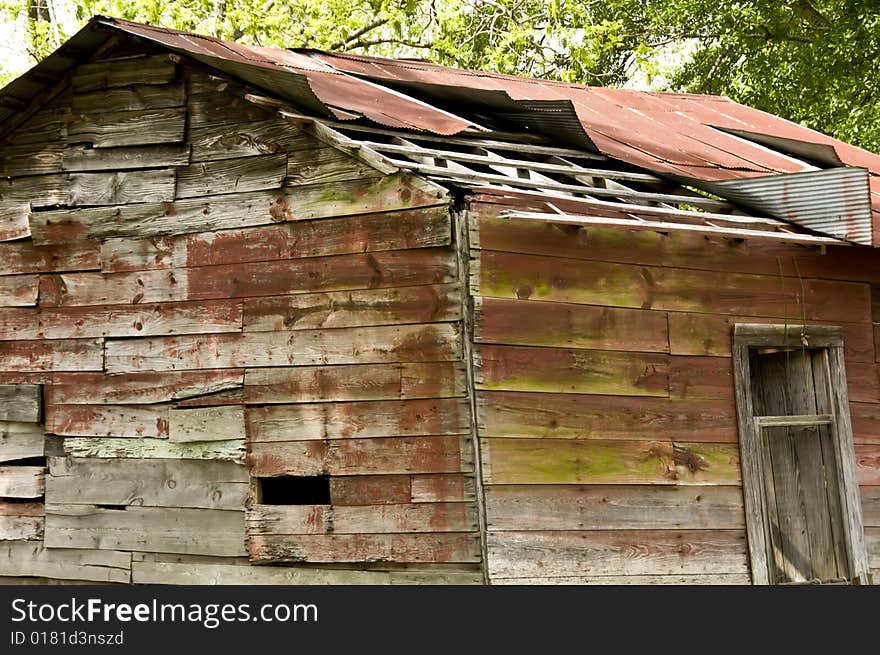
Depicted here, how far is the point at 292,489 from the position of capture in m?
8.09

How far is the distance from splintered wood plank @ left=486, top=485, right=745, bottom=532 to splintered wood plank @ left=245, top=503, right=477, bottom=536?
22 cm

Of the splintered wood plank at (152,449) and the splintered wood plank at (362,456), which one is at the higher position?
the splintered wood plank at (152,449)

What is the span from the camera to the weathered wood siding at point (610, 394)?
6.90m

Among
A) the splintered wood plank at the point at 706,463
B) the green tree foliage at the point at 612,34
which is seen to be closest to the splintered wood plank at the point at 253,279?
the splintered wood plank at the point at 706,463

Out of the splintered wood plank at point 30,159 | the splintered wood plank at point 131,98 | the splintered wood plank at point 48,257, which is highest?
the splintered wood plank at point 131,98

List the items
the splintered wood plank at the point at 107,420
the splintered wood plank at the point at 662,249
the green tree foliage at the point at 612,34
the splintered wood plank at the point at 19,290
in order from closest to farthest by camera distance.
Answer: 1. the splintered wood plank at the point at 662,249
2. the splintered wood plank at the point at 107,420
3. the splintered wood plank at the point at 19,290
4. the green tree foliage at the point at 612,34

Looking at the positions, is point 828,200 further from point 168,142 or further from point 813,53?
point 813,53

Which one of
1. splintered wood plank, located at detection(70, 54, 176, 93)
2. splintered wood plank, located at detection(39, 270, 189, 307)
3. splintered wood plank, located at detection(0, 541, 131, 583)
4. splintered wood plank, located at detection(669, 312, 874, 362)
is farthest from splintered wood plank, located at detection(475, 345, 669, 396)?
splintered wood plank, located at detection(70, 54, 176, 93)

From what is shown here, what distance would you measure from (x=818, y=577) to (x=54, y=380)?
5.65 metres

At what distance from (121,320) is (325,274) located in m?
1.64

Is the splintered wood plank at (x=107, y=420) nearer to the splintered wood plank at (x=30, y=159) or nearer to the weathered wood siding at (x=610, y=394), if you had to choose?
the splintered wood plank at (x=30, y=159)

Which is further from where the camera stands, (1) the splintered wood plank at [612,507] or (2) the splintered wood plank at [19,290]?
(2) the splintered wood plank at [19,290]

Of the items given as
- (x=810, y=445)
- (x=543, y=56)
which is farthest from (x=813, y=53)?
(x=810, y=445)

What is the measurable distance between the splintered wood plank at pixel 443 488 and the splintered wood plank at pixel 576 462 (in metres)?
0.16
